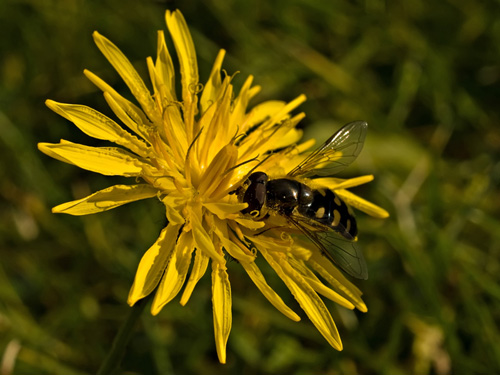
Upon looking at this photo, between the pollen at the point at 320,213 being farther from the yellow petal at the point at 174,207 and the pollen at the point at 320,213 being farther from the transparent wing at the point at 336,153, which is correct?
the yellow petal at the point at 174,207

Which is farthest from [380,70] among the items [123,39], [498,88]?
[123,39]

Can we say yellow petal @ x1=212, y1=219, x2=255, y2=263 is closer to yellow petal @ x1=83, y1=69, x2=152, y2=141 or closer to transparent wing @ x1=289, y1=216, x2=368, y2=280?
transparent wing @ x1=289, y1=216, x2=368, y2=280

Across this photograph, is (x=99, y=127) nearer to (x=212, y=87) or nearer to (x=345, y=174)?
(x=212, y=87)

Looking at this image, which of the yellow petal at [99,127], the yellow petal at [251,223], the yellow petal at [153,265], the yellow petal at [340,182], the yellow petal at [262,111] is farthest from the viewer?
the yellow petal at [262,111]

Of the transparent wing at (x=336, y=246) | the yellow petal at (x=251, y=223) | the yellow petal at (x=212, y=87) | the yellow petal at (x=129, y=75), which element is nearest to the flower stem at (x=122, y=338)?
the yellow petal at (x=251, y=223)

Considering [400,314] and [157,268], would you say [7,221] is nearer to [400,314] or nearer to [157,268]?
[157,268]

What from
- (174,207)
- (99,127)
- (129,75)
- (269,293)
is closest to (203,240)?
(174,207)

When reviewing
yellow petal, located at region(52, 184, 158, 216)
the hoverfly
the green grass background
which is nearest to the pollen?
the hoverfly
